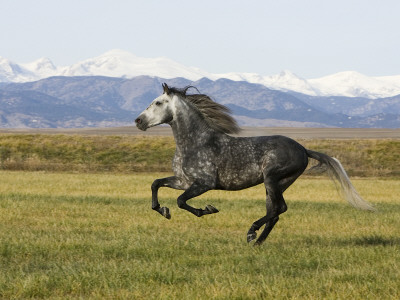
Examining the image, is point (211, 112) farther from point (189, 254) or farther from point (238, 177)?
point (189, 254)

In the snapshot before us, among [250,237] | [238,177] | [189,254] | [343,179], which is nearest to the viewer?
[189,254]

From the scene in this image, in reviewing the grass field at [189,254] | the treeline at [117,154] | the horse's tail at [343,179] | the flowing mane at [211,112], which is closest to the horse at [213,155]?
the flowing mane at [211,112]

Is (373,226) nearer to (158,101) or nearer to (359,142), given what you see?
(158,101)

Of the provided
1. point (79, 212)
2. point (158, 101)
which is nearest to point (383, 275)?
point (158, 101)

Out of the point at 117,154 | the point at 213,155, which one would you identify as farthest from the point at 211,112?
the point at 117,154

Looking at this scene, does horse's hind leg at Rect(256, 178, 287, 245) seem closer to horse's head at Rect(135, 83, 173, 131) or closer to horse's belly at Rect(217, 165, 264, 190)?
horse's belly at Rect(217, 165, 264, 190)

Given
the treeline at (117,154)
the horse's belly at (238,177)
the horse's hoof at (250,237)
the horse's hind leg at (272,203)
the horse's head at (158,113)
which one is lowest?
the treeline at (117,154)

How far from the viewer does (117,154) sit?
56375mm

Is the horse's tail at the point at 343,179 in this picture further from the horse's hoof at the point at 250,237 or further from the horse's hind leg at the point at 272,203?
the horse's hoof at the point at 250,237

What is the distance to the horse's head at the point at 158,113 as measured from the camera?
1219 centimetres

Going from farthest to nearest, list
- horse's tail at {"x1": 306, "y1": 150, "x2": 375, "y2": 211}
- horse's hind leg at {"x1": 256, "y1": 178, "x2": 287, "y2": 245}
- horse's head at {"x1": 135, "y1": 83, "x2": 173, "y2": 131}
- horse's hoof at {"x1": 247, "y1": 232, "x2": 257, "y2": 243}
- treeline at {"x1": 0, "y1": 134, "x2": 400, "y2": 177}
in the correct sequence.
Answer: treeline at {"x1": 0, "y1": 134, "x2": 400, "y2": 177}
horse's tail at {"x1": 306, "y1": 150, "x2": 375, "y2": 211}
horse's hoof at {"x1": 247, "y1": 232, "x2": 257, "y2": 243}
horse's hind leg at {"x1": 256, "y1": 178, "x2": 287, "y2": 245}
horse's head at {"x1": 135, "y1": 83, "x2": 173, "y2": 131}

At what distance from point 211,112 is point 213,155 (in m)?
0.86

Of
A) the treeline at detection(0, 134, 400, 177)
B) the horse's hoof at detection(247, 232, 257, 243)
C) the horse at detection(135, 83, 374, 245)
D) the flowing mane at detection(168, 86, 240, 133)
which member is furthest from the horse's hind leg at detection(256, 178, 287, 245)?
the treeline at detection(0, 134, 400, 177)

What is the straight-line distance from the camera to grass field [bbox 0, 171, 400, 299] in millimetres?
8852
